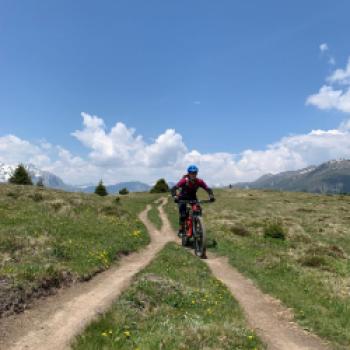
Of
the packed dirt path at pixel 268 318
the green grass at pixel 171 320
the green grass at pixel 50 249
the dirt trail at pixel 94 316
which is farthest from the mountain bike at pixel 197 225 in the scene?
the green grass at pixel 171 320

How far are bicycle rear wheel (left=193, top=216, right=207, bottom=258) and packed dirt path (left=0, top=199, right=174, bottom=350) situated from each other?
4.26m

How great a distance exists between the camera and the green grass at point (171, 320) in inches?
312

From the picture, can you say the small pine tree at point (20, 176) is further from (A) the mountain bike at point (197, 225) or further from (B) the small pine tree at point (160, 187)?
(A) the mountain bike at point (197, 225)

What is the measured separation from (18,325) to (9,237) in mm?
7058

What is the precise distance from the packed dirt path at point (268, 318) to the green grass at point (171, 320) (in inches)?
20.8

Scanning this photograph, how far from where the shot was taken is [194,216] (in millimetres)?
18000

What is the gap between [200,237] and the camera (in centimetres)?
1803

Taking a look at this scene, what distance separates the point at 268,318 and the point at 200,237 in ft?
23.7

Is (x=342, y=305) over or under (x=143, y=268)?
under

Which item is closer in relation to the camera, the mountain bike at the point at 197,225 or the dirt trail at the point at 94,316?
the dirt trail at the point at 94,316

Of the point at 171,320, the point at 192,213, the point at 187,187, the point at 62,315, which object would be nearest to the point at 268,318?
the point at 171,320

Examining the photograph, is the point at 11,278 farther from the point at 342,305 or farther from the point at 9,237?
the point at 342,305

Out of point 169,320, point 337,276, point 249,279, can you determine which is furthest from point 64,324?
point 337,276

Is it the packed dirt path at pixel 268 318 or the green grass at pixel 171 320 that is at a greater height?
the green grass at pixel 171 320
